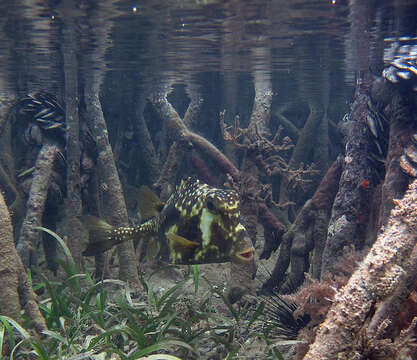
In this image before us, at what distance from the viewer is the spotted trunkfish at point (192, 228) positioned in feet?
12.5

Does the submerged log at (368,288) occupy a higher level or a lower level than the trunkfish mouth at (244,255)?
higher

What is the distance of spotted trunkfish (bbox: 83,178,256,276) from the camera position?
12.5ft

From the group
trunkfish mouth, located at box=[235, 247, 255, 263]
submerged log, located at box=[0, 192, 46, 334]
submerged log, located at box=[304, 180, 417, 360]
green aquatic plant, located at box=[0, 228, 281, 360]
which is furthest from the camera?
submerged log, located at box=[0, 192, 46, 334]

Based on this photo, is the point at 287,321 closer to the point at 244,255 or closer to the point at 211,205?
the point at 244,255

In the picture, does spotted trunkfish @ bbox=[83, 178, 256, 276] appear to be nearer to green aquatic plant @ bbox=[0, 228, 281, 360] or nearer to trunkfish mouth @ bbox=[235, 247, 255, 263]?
trunkfish mouth @ bbox=[235, 247, 255, 263]

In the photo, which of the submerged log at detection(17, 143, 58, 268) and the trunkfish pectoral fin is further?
the submerged log at detection(17, 143, 58, 268)

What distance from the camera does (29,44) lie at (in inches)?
412

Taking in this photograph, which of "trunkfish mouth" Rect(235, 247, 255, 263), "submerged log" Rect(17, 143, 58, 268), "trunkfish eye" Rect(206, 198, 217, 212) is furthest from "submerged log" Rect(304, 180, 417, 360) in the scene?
"submerged log" Rect(17, 143, 58, 268)

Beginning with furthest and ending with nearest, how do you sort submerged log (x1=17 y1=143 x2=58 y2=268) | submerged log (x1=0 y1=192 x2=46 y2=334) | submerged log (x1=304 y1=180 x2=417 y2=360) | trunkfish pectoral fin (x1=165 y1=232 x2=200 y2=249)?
1. submerged log (x1=17 y1=143 x2=58 y2=268)
2. submerged log (x1=0 y1=192 x2=46 y2=334)
3. trunkfish pectoral fin (x1=165 y1=232 x2=200 y2=249)
4. submerged log (x1=304 y1=180 x2=417 y2=360)

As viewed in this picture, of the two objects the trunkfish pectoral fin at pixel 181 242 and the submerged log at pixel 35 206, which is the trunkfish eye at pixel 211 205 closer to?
the trunkfish pectoral fin at pixel 181 242

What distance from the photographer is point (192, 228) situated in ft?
13.4

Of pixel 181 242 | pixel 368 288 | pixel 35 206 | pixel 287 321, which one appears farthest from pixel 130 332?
pixel 35 206

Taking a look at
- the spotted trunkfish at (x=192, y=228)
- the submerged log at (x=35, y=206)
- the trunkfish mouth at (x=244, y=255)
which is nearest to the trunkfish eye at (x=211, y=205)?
the spotted trunkfish at (x=192, y=228)

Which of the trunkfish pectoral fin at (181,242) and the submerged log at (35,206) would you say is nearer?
the trunkfish pectoral fin at (181,242)
